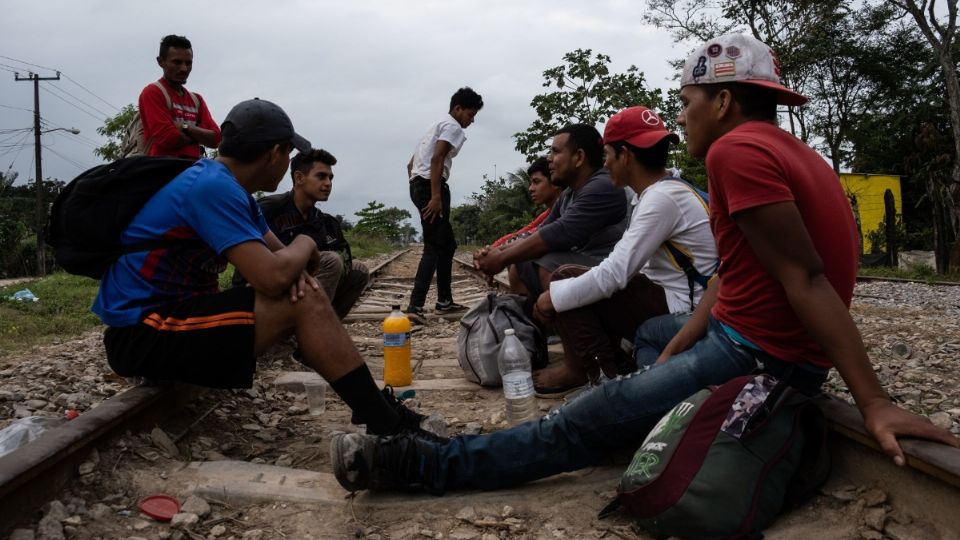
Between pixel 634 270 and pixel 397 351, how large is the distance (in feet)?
6.03

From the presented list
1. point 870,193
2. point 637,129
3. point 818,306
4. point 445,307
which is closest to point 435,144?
point 445,307

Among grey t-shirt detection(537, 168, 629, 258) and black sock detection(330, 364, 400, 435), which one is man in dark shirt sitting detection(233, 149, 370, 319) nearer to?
grey t-shirt detection(537, 168, 629, 258)

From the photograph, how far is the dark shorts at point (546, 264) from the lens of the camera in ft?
13.1

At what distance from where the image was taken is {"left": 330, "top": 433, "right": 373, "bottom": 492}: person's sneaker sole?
7.83 feet

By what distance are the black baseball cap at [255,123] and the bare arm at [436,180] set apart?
12.2 feet

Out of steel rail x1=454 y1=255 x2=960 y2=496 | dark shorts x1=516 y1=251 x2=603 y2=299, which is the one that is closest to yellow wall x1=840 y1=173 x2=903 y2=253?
dark shorts x1=516 y1=251 x2=603 y2=299

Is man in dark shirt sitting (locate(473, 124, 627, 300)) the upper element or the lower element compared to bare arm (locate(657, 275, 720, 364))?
upper

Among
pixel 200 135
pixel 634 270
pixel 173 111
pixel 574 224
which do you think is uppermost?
pixel 173 111

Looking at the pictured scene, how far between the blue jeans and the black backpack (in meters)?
1.48

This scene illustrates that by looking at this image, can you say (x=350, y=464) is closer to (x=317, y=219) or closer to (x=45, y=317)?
(x=317, y=219)

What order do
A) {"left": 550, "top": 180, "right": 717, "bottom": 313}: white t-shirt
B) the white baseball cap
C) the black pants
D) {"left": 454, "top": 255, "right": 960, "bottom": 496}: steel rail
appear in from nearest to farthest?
{"left": 454, "top": 255, "right": 960, "bottom": 496}: steel rail, the white baseball cap, {"left": 550, "top": 180, "right": 717, "bottom": 313}: white t-shirt, the black pants

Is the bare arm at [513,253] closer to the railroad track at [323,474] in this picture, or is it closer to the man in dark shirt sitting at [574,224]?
the man in dark shirt sitting at [574,224]

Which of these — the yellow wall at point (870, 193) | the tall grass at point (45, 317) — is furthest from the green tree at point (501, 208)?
the tall grass at point (45, 317)

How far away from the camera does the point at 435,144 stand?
21.9 feet
